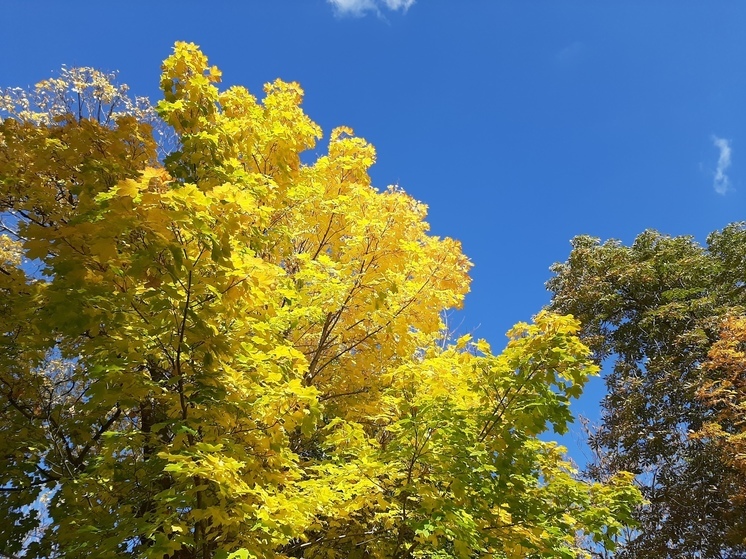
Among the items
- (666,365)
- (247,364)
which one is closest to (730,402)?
(666,365)

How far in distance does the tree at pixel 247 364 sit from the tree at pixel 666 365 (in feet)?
20.9

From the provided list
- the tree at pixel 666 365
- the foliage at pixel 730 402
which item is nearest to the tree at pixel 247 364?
the foliage at pixel 730 402

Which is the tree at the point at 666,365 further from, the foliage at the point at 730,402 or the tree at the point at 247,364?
the tree at the point at 247,364

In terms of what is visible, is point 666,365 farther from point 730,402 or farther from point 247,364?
point 247,364

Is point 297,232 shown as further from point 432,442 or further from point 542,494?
point 542,494

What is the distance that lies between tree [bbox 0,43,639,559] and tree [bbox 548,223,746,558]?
6369mm

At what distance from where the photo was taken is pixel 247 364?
11.6ft

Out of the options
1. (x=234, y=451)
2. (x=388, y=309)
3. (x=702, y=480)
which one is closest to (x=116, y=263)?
(x=234, y=451)

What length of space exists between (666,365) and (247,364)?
10591mm

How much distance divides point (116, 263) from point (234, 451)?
1.59m

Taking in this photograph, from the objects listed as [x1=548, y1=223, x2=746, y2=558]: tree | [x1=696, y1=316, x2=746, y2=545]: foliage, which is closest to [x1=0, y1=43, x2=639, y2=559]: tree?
[x1=696, y1=316, x2=746, y2=545]: foliage

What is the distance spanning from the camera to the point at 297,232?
5.62 metres

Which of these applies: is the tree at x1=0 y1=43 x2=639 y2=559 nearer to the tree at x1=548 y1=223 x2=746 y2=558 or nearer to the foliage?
the foliage

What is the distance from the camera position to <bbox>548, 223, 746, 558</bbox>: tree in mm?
9695
